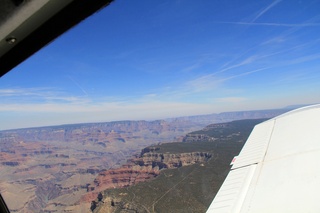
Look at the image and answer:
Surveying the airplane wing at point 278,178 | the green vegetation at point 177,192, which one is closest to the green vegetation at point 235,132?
the green vegetation at point 177,192

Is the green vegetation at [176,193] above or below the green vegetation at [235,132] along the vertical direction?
below

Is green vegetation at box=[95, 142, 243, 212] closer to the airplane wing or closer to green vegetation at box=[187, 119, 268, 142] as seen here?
the airplane wing

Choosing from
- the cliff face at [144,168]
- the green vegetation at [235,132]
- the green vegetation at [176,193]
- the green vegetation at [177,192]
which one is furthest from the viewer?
the green vegetation at [235,132]

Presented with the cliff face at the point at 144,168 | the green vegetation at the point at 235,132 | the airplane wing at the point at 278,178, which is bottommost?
the cliff face at the point at 144,168

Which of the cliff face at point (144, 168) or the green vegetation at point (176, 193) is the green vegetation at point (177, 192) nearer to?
the green vegetation at point (176, 193)

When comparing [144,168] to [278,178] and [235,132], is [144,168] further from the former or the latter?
[278,178]

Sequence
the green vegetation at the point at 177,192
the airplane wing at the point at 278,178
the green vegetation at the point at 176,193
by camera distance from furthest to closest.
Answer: the green vegetation at the point at 176,193 → the green vegetation at the point at 177,192 → the airplane wing at the point at 278,178

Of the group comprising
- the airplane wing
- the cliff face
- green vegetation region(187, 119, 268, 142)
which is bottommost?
the cliff face

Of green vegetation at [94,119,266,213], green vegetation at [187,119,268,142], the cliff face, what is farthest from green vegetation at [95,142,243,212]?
green vegetation at [187,119,268,142]

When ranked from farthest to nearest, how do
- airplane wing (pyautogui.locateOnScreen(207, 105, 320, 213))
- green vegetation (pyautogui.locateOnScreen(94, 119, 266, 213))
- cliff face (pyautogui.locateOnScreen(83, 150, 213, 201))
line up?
cliff face (pyautogui.locateOnScreen(83, 150, 213, 201)) < green vegetation (pyautogui.locateOnScreen(94, 119, 266, 213)) < airplane wing (pyautogui.locateOnScreen(207, 105, 320, 213))
